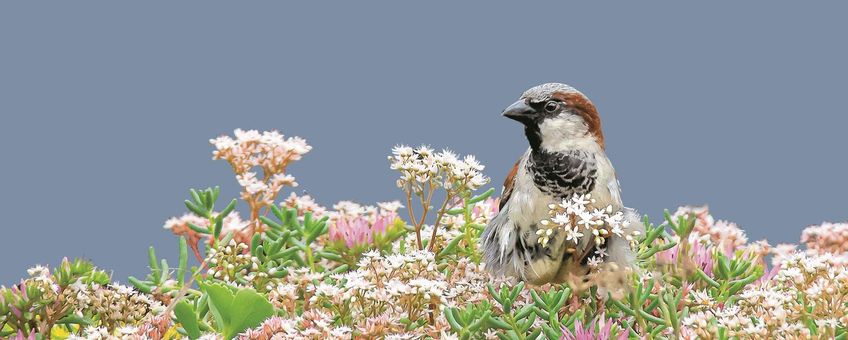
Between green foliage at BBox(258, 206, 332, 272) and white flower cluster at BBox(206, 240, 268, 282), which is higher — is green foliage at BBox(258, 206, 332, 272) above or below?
above

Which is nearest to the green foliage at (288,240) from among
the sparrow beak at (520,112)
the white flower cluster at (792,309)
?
the sparrow beak at (520,112)

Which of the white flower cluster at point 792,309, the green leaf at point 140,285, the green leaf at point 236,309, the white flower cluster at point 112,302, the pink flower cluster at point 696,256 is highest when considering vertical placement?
the green leaf at point 140,285

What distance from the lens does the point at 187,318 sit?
14.8 feet

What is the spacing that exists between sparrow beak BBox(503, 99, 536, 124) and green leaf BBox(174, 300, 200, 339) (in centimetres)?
152

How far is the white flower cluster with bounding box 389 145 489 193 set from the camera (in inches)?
195

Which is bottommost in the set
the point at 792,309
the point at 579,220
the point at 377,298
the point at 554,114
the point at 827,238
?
the point at 792,309

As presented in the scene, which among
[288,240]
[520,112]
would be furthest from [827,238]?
[288,240]

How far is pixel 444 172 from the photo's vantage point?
500 cm

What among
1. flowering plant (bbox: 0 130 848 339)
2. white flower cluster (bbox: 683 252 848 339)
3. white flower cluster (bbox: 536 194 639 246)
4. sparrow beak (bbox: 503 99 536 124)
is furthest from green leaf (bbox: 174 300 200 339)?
white flower cluster (bbox: 683 252 848 339)

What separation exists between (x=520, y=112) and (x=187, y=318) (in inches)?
62.8

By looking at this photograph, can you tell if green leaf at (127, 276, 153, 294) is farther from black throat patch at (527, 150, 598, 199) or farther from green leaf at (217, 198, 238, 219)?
black throat patch at (527, 150, 598, 199)

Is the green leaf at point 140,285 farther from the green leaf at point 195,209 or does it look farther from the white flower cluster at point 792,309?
the white flower cluster at point 792,309

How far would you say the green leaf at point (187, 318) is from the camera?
4480 mm

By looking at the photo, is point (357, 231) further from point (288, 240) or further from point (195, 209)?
point (195, 209)
